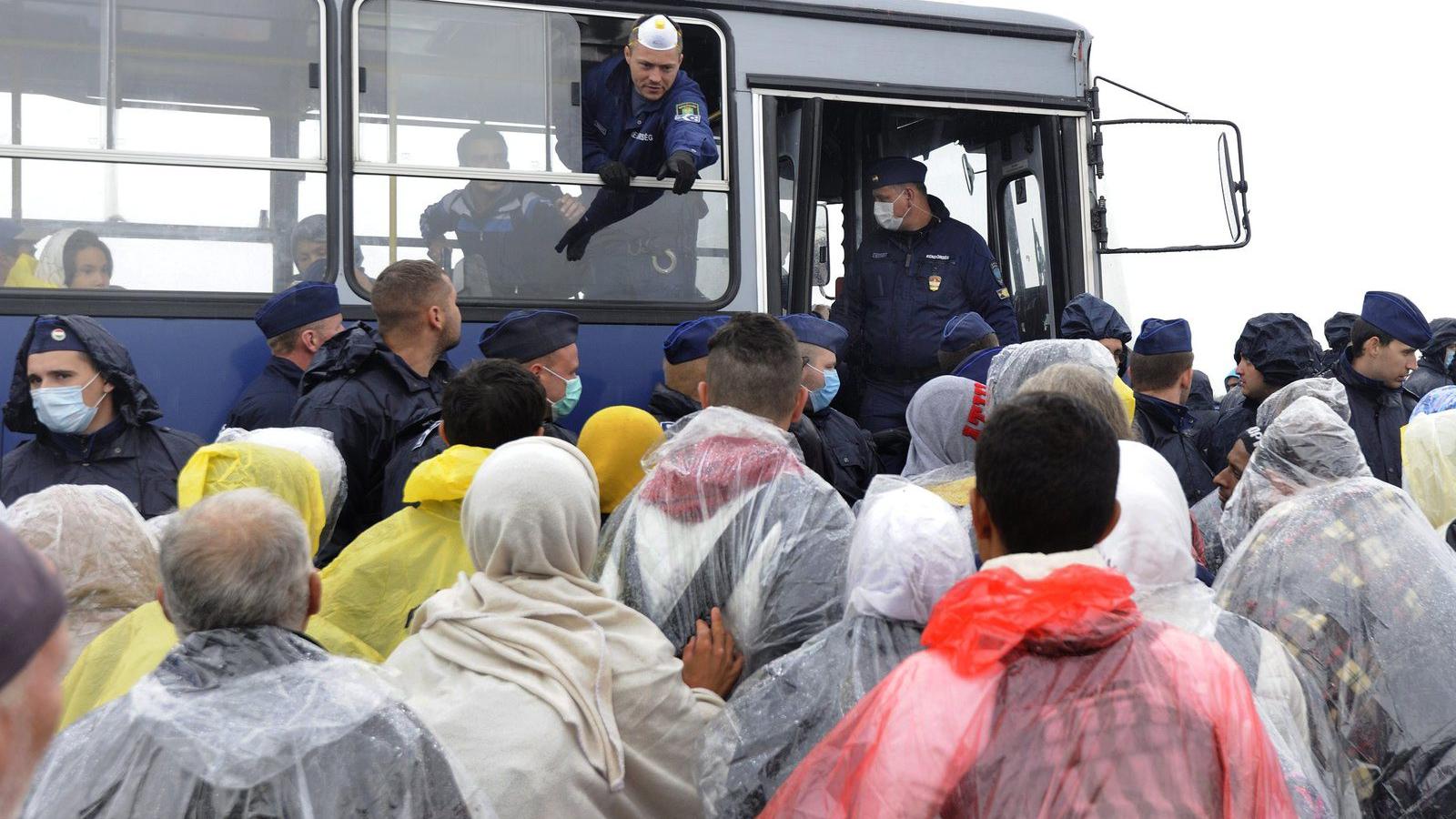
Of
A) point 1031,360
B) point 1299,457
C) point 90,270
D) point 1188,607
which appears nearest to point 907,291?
point 1031,360

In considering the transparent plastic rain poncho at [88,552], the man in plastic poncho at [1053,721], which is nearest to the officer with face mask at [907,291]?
the transparent plastic rain poncho at [88,552]

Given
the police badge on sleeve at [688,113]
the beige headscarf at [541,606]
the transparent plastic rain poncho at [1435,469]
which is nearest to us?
the beige headscarf at [541,606]

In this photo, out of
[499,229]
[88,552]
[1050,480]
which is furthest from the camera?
[499,229]

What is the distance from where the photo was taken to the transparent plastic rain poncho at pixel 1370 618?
2654 mm

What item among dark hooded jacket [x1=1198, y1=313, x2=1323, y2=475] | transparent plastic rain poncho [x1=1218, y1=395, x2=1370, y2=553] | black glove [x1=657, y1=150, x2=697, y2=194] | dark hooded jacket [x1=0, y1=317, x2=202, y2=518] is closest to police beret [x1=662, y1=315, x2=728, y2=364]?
black glove [x1=657, y1=150, x2=697, y2=194]

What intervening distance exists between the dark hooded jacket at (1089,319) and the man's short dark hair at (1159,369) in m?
0.10

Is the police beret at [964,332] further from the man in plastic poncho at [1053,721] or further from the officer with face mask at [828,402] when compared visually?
the man in plastic poncho at [1053,721]

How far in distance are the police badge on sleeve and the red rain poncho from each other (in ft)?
11.3

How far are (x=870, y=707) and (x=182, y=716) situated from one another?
3.26 ft

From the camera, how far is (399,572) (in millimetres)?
3174

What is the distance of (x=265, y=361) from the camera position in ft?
15.4

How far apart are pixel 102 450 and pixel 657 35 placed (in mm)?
2334

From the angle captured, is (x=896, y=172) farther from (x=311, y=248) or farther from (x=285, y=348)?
(x=285, y=348)

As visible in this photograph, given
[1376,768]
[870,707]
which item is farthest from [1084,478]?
[1376,768]
